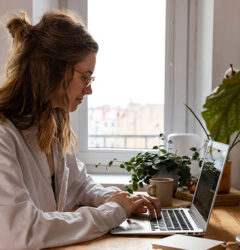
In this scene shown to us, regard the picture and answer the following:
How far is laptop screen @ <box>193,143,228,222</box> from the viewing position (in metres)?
1.25

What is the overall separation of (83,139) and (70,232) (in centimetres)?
150

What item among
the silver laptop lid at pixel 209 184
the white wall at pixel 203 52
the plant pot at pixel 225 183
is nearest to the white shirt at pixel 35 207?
the silver laptop lid at pixel 209 184

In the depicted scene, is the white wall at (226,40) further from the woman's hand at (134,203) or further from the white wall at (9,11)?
the white wall at (9,11)

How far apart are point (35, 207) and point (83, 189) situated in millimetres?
562

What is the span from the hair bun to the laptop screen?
768mm

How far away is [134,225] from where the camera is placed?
132 centimetres

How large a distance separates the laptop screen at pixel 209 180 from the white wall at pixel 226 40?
66cm

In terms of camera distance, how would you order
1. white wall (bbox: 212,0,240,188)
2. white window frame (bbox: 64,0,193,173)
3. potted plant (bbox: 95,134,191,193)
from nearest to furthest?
potted plant (bbox: 95,134,191,193) < white wall (bbox: 212,0,240,188) < white window frame (bbox: 64,0,193,173)

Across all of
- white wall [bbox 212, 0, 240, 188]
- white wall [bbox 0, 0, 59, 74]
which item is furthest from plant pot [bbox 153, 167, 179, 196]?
white wall [bbox 0, 0, 59, 74]

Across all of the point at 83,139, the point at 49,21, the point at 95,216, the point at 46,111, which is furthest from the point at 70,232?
the point at 83,139

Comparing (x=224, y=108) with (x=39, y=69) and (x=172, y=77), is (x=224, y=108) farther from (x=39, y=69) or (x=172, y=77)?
(x=172, y=77)

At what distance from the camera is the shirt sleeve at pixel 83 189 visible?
1.63 m

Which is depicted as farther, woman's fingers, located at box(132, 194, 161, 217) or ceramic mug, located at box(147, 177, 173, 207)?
ceramic mug, located at box(147, 177, 173, 207)

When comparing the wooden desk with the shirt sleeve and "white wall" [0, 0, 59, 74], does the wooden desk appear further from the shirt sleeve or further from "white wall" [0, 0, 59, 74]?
"white wall" [0, 0, 59, 74]
